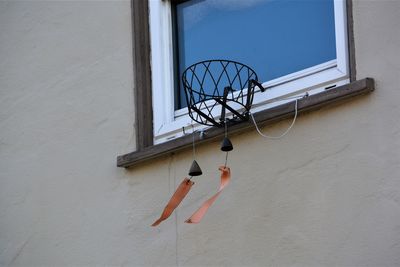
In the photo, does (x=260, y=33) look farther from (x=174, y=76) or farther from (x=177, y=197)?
(x=177, y=197)

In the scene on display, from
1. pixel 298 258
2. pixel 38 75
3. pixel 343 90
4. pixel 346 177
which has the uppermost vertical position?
pixel 38 75

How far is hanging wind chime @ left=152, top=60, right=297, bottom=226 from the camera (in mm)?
5539

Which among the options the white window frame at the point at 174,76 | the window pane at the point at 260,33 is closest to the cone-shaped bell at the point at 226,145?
the white window frame at the point at 174,76

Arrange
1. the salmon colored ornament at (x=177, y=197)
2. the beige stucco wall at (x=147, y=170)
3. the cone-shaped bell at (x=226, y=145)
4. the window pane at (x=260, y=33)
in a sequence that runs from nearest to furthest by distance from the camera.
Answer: the beige stucco wall at (x=147, y=170), the cone-shaped bell at (x=226, y=145), the salmon colored ornament at (x=177, y=197), the window pane at (x=260, y=33)

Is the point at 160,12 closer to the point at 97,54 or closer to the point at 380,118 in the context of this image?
the point at 97,54

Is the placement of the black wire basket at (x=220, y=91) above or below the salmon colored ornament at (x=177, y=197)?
above

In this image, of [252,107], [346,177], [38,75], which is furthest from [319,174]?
[38,75]

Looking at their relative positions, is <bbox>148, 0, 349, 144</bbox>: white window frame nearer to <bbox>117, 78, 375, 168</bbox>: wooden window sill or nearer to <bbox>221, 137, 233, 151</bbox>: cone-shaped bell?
<bbox>117, 78, 375, 168</bbox>: wooden window sill

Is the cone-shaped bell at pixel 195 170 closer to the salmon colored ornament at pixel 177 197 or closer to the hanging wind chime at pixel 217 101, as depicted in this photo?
the hanging wind chime at pixel 217 101

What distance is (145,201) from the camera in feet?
20.1

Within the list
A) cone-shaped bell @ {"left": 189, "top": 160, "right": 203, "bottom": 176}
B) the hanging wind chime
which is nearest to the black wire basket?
the hanging wind chime

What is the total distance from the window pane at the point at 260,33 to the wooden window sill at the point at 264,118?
0.39 metres

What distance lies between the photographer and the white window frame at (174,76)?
5641 millimetres

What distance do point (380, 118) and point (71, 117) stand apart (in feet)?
7.20
